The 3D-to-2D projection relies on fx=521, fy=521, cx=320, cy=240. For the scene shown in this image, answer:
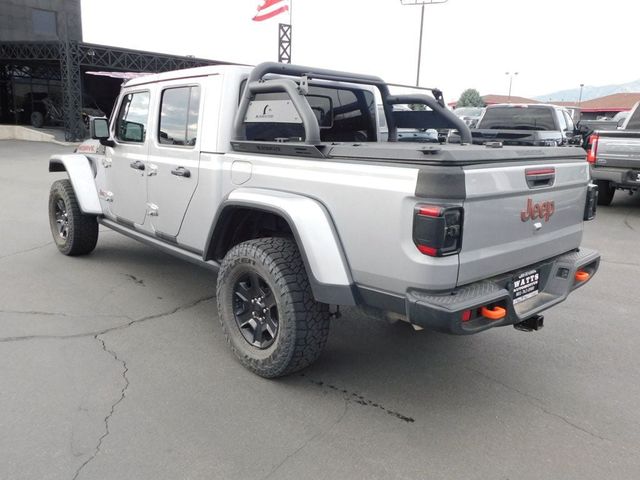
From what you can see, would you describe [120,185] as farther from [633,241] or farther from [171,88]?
[633,241]

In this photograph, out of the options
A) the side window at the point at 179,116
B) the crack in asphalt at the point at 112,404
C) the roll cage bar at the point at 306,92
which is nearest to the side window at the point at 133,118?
the side window at the point at 179,116

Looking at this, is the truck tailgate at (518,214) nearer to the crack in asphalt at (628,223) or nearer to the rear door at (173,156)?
the rear door at (173,156)

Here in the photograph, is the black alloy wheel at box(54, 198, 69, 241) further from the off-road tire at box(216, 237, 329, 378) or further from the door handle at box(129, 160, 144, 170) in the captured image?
the off-road tire at box(216, 237, 329, 378)

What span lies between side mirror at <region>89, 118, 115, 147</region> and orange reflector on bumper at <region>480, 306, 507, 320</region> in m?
3.77

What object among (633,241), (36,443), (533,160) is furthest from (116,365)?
(633,241)

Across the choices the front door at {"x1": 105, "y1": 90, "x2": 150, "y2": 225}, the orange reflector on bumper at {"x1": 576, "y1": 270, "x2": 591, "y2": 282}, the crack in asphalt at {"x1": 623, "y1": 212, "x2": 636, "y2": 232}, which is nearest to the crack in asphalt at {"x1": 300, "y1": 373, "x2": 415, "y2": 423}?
the orange reflector on bumper at {"x1": 576, "y1": 270, "x2": 591, "y2": 282}

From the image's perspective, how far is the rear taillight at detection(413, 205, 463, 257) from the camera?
7.87 feet

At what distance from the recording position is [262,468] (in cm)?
244

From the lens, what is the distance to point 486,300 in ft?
8.38

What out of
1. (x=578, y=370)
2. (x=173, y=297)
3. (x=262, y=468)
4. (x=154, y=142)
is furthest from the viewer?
(x=173, y=297)

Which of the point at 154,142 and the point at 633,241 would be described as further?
the point at 633,241

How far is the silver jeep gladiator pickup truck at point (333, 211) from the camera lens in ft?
8.27

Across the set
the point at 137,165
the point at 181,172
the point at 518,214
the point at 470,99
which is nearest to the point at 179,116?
the point at 181,172

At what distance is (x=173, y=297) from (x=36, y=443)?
2179 mm
